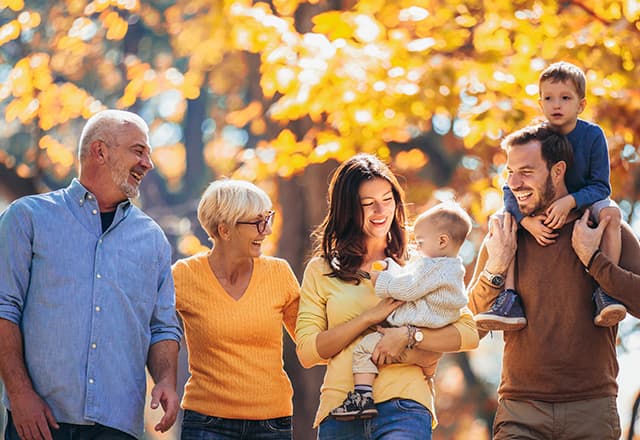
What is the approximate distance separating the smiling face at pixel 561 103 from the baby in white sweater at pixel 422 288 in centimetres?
63

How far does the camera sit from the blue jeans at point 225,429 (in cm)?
451

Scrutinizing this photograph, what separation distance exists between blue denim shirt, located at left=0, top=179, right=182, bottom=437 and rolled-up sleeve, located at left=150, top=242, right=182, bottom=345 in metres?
0.05

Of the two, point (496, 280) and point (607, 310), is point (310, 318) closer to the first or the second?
point (496, 280)

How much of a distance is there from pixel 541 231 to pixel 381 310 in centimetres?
80

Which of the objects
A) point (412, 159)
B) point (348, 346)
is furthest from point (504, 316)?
point (412, 159)

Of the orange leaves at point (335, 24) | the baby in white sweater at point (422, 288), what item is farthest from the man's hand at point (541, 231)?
the orange leaves at point (335, 24)

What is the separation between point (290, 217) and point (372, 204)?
4.66 metres

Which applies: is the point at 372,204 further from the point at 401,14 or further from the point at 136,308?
the point at 401,14

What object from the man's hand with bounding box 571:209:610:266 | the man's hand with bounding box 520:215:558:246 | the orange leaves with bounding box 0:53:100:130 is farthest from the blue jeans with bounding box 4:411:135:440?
the orange leaves with bounding box 0:53:100:130

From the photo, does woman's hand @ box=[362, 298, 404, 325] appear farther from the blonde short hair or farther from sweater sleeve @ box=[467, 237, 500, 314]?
the blonde short hair

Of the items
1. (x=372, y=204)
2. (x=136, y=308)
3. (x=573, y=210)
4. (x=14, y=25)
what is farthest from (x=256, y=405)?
(x=14, y=25)

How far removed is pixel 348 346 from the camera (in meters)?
4.32

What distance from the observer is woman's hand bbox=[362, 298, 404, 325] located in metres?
4.23

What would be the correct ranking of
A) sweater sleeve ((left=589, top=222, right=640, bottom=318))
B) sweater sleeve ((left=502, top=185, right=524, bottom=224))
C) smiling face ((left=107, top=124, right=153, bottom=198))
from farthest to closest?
1. sweater sleeve ((left=502, top=185, right=524, bottom=224))
2. smiling face ((left=107, top=124, right=153, bottom=198))
3. sweater sleeve ((left=589, top=222, right=640, bottom=318))
